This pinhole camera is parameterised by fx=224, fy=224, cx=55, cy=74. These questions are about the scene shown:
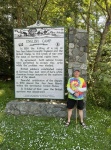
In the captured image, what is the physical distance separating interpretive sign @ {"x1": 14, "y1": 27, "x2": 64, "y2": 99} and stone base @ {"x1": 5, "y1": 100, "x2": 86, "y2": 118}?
0.78ft

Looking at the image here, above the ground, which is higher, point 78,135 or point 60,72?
point 60,72

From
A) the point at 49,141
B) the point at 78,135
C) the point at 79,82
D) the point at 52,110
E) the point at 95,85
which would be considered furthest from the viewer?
the point at 95,85

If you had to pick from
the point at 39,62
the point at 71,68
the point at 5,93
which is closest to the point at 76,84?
the point at 71,68

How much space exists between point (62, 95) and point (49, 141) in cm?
181

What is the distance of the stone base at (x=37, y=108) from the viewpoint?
653 centimetres

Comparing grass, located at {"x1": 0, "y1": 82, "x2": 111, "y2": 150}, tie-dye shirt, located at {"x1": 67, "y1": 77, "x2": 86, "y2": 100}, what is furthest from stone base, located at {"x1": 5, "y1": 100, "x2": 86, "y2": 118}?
tie-dye shirt, located at {"x1": 67, "y1": 77, "x2": 86, "y2": 100}

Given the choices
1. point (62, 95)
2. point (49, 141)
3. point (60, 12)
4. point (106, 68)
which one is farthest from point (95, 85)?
point (60, 12)

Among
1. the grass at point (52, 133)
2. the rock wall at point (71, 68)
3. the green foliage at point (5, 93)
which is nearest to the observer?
the grass at point (52, 133)

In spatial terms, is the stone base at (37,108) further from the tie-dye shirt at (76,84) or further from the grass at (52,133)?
the tie-dye shirt at (76,84)

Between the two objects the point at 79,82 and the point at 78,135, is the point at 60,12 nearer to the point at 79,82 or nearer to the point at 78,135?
the point at 79,82

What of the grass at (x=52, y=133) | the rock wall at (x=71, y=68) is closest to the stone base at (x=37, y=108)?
the rock wall at (x=71, y=68)

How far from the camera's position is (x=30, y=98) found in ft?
22.5

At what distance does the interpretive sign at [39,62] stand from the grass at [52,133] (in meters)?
0.82

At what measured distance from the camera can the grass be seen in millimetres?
4949
